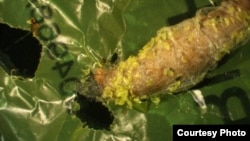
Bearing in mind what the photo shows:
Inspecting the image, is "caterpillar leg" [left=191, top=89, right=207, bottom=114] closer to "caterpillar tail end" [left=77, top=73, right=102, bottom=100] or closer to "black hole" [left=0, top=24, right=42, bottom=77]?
"caterpillar tail end" [left=77, top=73, right=102, bottom=100]

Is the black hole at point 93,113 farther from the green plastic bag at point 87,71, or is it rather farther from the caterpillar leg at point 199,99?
the caterpillar leg at point 199,99

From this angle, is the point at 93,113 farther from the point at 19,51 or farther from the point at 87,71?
the point at 19,51

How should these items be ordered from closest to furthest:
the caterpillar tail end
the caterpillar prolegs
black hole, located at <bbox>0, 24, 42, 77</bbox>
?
the caterpillar prolegs < the caterpillar tail end < black hole, located at <bbox>0, 24, 42, 77</bbox>

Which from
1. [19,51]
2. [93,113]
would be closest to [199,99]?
[93,113]

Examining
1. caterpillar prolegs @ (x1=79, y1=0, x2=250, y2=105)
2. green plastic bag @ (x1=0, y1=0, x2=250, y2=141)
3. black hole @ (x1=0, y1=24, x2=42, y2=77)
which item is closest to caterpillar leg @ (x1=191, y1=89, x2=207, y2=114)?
green plastic bag @ (x1=0, y1=0, x2=250, y2=141)

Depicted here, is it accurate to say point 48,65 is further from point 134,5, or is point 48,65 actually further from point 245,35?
point 245,35

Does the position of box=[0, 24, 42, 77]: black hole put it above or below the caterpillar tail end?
above

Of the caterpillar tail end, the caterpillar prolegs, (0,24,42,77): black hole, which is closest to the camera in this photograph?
the caterpillar prolegs
